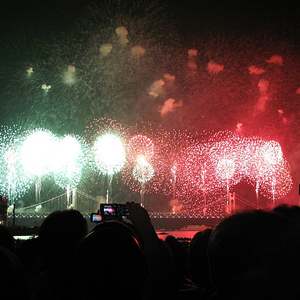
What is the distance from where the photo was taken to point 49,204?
260 feet

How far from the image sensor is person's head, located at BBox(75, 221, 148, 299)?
1930mm

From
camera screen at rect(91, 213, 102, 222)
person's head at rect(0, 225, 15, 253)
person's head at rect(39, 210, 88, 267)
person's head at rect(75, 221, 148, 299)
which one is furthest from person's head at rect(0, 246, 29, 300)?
camera screen at rect(91, 213, 102, 222)

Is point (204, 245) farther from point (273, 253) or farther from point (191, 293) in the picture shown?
point (273, 253)

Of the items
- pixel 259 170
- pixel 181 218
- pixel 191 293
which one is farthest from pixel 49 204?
pixel 191 293

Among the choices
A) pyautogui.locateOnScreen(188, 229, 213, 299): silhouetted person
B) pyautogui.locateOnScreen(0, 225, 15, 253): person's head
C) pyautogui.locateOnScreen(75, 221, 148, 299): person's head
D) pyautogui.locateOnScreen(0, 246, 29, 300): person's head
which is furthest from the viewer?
pyautogui.locateOnScreen(0, 225, 15, 253): person's head

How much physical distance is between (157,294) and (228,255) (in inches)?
49.1

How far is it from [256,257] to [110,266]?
82cm

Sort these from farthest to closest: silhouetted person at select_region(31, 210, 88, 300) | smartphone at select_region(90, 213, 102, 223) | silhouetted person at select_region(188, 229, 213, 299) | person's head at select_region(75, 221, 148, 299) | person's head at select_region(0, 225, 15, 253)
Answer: smartphone at select_region(90, 213, 102, 223), person's head at select_region(0, 225, 15, 253), silhouetted person at select_region(188, 229, 213, 299), silhouetted person at select_region(31, 210, 88, 300), person's head at select_region(75, 221, 148, 299)

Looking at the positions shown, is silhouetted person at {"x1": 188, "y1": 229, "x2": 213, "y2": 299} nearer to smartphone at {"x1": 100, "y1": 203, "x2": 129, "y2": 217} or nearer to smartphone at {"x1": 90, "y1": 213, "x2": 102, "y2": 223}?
smartphone at {"x1": 100, "y1": 203, "x2": 129, "y2": 217}

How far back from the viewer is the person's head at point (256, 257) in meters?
1.36

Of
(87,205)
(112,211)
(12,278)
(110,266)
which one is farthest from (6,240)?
(87,205)

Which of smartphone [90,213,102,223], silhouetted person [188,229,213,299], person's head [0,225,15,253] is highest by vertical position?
smartphone [90,213,102,223]

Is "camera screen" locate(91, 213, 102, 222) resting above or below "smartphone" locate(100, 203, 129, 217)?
below

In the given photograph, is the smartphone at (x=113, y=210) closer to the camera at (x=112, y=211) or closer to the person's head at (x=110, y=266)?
the camera at (x=112, y=211)
